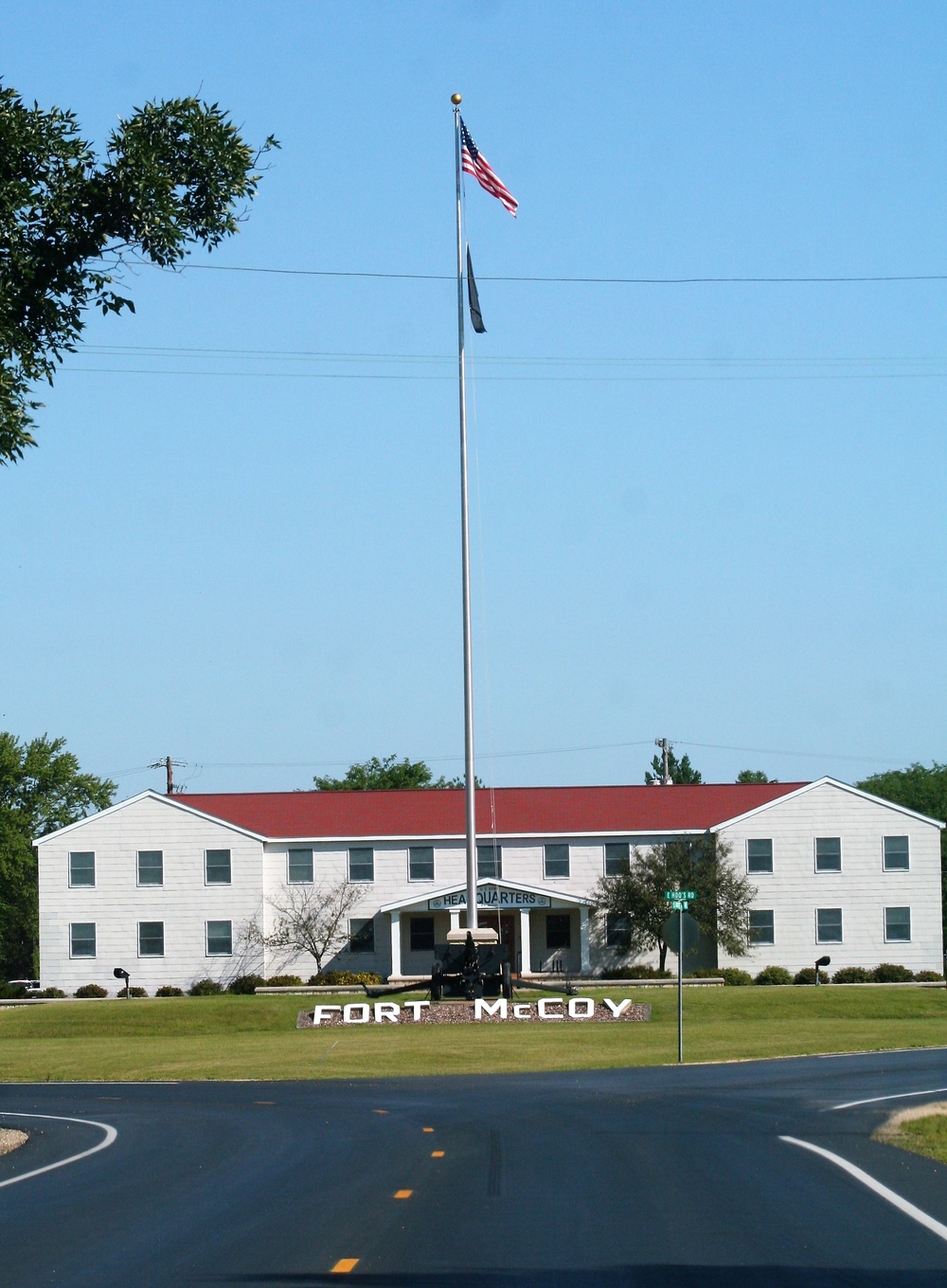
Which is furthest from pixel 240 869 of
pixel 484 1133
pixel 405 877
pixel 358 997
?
pixel 484 1133

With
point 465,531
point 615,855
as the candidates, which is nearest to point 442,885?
point 615,855

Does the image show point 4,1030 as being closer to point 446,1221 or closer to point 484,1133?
point 484,1133

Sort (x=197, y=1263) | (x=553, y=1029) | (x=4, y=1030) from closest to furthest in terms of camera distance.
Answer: (x=197, y=1263) < (x=553, y=1029) < (x=4, y=1030)

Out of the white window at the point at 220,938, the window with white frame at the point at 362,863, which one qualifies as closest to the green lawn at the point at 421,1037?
the white window at the point at 220,938

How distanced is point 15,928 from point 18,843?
9.56 metres

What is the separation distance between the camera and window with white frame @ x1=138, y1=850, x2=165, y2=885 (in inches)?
2302

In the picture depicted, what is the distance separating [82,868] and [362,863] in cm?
1067

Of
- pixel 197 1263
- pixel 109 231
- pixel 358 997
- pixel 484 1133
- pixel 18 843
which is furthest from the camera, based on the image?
pixel 18 843

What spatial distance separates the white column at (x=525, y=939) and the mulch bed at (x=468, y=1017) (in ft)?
39.5

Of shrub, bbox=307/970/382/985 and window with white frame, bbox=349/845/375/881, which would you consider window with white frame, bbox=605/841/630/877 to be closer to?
window with white frame, bbox=349/845/375/881

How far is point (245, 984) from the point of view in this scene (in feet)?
183

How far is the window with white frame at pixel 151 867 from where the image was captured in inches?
2302

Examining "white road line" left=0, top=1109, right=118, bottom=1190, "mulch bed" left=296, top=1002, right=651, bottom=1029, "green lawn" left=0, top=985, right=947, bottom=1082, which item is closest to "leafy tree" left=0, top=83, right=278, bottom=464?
"white road line" left=0, top=1109, right=118, bottom=1190

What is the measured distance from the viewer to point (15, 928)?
3182 inches
